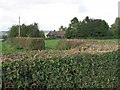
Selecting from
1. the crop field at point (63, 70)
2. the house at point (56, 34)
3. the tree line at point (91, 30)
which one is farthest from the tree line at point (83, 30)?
the crop field at point (63, 70)

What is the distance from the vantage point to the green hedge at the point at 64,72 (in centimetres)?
687

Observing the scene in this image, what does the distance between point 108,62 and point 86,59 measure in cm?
78

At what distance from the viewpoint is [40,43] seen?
29188mm

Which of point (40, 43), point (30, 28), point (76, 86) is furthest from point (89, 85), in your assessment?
point (30, 28)

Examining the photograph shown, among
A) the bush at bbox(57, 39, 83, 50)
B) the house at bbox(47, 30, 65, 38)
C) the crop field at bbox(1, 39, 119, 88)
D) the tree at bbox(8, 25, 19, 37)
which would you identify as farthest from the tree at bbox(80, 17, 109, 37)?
the crop field at bbox(1, 39, 119, 88)

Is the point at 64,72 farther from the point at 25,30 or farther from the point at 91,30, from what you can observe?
the point at 91,30

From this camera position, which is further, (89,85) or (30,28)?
(30,28)

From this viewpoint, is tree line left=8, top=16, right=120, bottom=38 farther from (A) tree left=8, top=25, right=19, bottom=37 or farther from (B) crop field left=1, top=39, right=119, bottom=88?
(B) crop field left=1, top=39, right=119, bottom=88

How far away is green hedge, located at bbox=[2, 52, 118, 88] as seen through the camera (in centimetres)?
687

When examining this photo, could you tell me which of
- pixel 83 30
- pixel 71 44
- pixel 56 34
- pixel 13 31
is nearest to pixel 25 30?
pixel 13 31

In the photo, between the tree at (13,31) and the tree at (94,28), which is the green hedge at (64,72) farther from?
the tree at (13,31)

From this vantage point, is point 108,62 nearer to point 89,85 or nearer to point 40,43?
point 89,85

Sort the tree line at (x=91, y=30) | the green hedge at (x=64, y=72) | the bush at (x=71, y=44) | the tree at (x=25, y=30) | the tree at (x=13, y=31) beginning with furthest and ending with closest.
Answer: the tree at (x=13, y=31)
the tree line at (x=91, y=30)
the tree at (x=25, y=30)
the bush at (x=71, y=44)
the green hedge at (x=64, y=72)

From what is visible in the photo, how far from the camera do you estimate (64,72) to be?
24.4 feet
